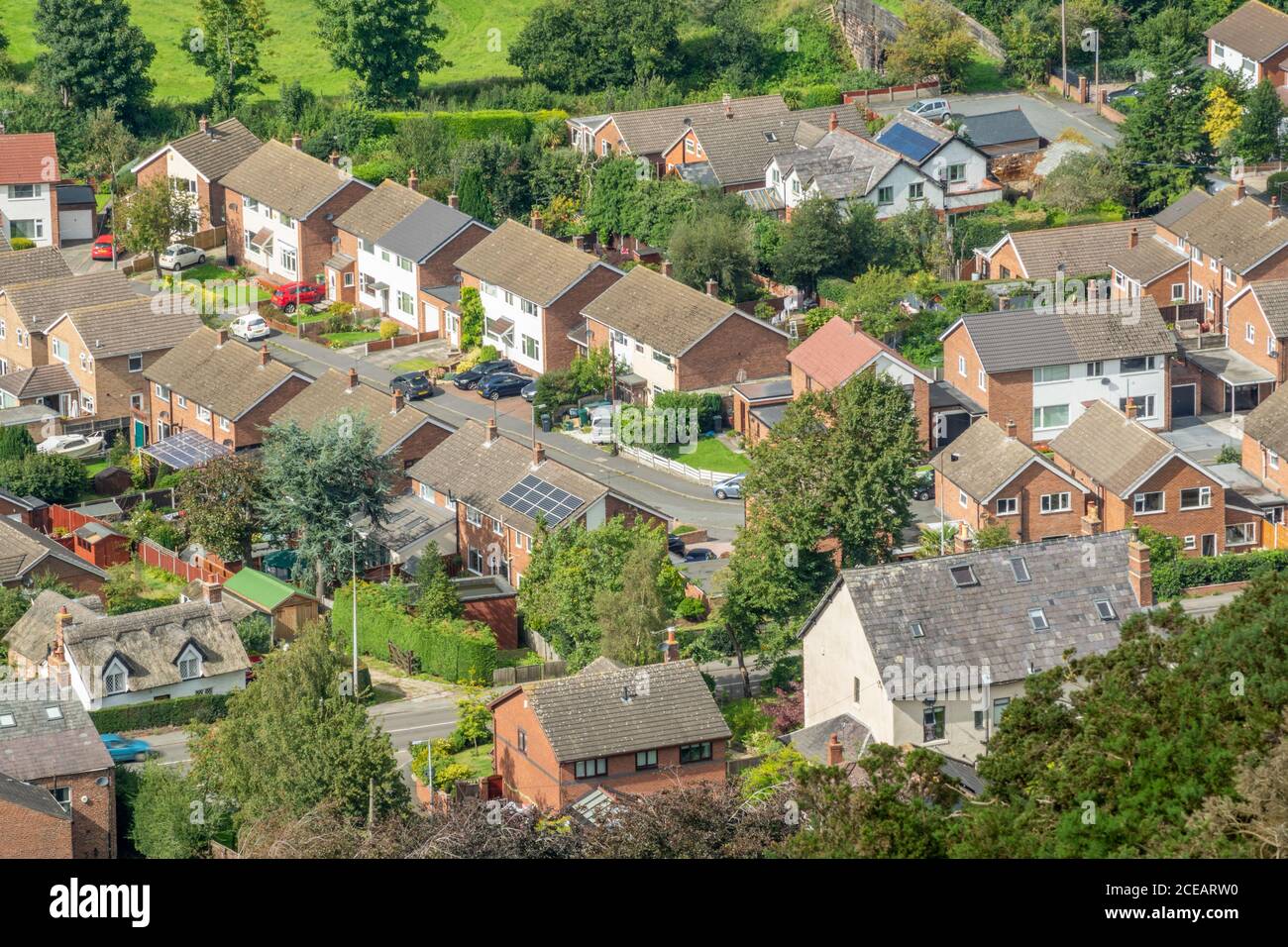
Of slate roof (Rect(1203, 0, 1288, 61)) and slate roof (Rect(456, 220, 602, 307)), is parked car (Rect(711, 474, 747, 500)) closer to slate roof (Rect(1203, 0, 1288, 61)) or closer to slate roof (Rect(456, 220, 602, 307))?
slate roof (Rect(456, 220, 602, 307))

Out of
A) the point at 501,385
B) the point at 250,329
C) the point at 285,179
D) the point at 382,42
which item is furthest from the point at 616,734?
the point at 382,42

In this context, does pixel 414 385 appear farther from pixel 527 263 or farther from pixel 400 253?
pixel 400 253

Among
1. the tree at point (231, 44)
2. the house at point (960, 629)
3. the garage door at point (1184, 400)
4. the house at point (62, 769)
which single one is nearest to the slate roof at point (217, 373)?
the house at point (62, 769)

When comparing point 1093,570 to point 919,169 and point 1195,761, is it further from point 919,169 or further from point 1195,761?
point 919,169

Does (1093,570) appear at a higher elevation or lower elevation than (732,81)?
lower

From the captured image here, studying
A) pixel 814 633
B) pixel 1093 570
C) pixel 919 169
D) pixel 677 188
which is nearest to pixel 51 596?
pixel 814 633

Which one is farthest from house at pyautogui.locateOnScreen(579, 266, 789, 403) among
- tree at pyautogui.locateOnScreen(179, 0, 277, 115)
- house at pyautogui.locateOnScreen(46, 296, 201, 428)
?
tree at pyautogui.locateOnScreen(179, 0, 277, 115)
